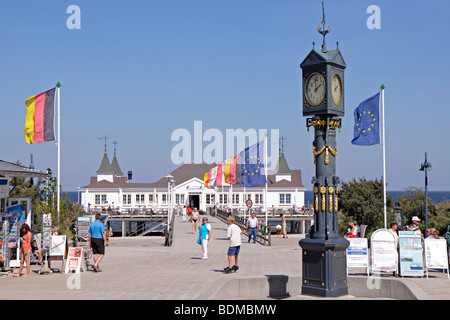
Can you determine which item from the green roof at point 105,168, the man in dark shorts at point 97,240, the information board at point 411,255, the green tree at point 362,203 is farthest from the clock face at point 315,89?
the green roof at point 105,168

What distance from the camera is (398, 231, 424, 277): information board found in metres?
14.1

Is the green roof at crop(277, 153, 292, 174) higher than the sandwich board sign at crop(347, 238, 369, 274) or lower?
higher

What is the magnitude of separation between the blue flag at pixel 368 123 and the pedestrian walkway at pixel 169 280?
17.5ft

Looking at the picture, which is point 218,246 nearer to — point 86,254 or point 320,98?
point 86,254

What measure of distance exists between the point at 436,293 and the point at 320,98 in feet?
15.4

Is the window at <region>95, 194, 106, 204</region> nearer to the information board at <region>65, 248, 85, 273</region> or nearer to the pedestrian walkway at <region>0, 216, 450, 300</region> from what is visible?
the pedestrian walkway at <region>0, 216, 450, 300</region>

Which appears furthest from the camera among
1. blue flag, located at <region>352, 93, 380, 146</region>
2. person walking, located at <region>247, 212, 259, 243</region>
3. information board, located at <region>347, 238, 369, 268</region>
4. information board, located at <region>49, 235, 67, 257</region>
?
person walking, located at <region>247, 212, 259, 243</region>

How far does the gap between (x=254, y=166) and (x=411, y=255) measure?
2187 centimetres

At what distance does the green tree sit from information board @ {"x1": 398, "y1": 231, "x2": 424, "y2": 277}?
18171mm

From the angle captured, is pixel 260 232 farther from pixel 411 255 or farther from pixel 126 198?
pixel 126 198

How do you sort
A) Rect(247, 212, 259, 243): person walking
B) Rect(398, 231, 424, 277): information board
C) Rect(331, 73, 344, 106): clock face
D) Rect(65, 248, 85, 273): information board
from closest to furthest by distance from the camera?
Rect(331, 73, 344, 106): clock face < Rect(398, 231, 424, 277): information board < Rect(65, 248, 85, 273): information board < Rect(247, 212, 259, 243): person walking

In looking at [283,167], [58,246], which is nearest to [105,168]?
[283,167]

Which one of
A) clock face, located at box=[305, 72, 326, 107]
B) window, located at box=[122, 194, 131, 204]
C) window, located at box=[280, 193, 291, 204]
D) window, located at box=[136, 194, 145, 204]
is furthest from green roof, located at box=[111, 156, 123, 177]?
clock face, located at box=[305, 72, 326, 107]
